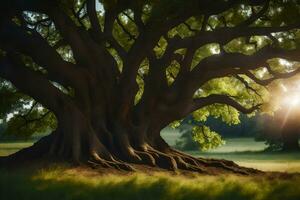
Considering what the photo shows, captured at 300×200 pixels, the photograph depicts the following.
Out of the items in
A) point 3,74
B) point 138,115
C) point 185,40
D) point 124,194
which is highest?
point 185,40

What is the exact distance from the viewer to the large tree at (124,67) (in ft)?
61.5

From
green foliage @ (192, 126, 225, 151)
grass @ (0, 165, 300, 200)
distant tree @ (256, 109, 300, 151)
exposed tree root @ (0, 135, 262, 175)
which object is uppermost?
distant tree @ (256, 109, 300, 151)

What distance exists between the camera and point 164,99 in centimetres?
2259

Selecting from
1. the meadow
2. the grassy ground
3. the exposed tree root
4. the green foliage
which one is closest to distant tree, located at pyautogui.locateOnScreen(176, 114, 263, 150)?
the green foliage

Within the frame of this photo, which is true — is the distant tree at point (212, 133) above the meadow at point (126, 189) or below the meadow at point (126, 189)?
above

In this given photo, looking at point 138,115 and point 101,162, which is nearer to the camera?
point 101,162

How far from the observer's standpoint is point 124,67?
21516mm

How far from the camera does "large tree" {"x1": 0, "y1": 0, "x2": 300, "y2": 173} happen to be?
61.5 feet

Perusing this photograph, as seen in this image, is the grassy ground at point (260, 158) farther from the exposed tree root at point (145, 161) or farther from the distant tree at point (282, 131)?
the exposed tree root at point (145, 161)

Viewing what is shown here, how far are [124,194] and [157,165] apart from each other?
758 cm

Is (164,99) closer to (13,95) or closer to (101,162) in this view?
(101,162)

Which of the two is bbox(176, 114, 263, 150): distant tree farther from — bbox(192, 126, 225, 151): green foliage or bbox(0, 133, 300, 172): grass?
bbox(0, 133, 300, 172): grass

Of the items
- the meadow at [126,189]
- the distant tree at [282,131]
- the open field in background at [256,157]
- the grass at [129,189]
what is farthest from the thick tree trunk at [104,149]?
the distant tree at [282,131]

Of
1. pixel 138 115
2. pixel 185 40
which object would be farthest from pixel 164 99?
pixel 185 40
